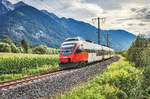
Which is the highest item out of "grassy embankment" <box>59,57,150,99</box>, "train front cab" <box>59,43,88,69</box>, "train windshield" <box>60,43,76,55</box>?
"train windshield" <box>60,43,76,55</box>

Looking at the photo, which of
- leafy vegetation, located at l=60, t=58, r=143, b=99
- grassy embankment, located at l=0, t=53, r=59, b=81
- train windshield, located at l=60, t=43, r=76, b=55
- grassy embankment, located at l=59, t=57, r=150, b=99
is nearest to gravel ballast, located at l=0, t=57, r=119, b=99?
grassy embankment, located at l=59, t=57, r=150, b=99

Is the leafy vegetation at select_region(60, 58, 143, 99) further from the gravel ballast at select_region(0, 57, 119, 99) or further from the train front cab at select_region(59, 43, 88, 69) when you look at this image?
the train front cab at select_region(59, 43, 88, 69)

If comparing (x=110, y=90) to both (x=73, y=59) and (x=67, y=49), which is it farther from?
(x=67, y=49)

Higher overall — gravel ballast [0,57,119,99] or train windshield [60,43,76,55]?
train windshield [60,43,76,55]

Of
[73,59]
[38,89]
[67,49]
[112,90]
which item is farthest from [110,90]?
[67,49]

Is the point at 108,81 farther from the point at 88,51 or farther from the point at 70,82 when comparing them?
the point at 88,51

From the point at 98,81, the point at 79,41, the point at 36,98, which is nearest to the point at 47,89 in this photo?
the point at 36,98

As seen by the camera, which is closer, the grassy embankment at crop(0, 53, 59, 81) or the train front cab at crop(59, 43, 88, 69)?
the train front cab at crop(59, 43, 88, 69)

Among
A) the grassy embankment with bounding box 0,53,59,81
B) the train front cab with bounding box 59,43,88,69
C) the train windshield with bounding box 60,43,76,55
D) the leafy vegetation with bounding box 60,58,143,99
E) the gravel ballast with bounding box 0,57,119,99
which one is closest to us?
the leafy vegetation with bounding box 60,58,143,99

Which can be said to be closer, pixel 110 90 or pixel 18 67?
pixel 110 90

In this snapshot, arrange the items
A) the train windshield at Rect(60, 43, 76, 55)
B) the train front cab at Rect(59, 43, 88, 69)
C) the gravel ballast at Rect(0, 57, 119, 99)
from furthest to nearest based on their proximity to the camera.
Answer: the train windshield at Rect(60, 43, 76, 55) < the train front cab at Rect(59, 43, 88, 69) < the gravel ballast at Rect(0, 57, 119, 99)

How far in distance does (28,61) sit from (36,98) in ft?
49.0

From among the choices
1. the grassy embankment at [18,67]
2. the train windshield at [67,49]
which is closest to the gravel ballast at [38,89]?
the train windshield at [67,49]

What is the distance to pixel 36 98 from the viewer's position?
26.1ft
